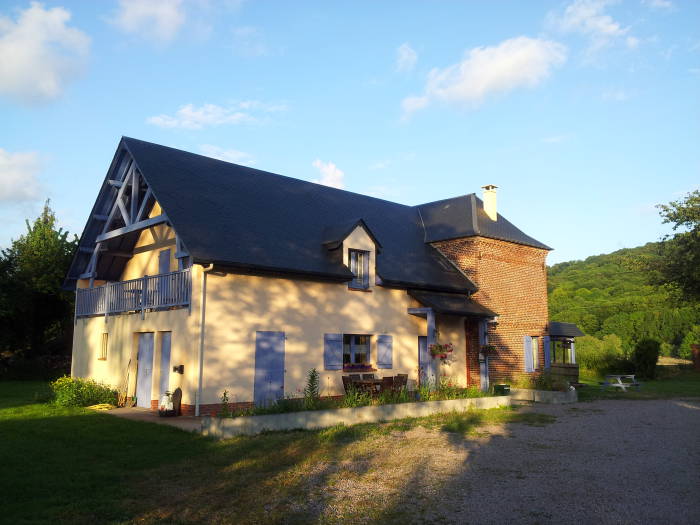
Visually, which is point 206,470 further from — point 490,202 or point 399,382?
point 490,202

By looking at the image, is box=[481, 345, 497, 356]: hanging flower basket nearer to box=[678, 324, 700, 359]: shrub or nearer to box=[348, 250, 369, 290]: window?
box=[348, 250, 369, 290]: window

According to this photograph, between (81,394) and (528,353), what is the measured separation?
1566cm

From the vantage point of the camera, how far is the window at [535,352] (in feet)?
72.6

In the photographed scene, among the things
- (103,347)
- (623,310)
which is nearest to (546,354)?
(103,347)

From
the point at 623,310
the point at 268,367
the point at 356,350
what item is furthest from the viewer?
the point at 623,310

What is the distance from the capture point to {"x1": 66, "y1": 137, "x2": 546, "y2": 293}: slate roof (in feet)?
47.9

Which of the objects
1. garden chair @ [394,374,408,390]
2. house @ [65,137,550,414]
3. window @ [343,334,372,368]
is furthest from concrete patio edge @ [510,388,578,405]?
window @ [343,334,372,368]

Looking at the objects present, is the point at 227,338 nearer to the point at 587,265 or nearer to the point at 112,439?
the point at 112,439

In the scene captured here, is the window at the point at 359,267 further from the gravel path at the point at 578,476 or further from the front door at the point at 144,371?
the gravel path at the point at 578,476

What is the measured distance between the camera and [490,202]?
75.5 ft

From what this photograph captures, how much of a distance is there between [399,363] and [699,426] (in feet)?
27.7

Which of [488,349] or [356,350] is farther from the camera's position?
[488,349]

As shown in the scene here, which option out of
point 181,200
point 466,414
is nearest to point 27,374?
point 181,200

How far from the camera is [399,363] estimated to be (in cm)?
1814
